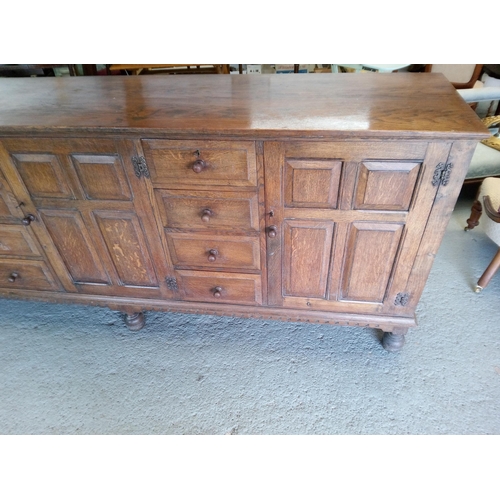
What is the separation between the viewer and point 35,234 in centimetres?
129

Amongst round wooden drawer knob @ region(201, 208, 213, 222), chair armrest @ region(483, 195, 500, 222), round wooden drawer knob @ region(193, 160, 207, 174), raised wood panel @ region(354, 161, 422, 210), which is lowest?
chair armrest @ region(483, 195, 500, 222)

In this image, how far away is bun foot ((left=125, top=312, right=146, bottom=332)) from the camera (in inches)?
58.3

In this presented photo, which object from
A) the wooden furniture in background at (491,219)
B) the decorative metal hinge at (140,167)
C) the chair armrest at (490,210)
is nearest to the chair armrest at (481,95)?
the wooden furniture in background at (491,219)

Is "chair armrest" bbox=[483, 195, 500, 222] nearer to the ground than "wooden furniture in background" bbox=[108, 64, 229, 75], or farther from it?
nearer to the ground

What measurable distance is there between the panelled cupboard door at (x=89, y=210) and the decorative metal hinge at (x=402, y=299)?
0.82 meters

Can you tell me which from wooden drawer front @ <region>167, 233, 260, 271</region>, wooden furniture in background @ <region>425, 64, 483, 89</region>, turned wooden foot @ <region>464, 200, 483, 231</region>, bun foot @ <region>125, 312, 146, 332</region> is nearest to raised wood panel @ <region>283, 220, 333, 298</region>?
wooden drawer front @ <region>167, 233, 260, 271</region>

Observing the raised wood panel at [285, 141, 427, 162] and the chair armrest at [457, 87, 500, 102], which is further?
the chair armrest at [457, 87, 500, 102]

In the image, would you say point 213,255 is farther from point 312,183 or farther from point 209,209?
point 312,183

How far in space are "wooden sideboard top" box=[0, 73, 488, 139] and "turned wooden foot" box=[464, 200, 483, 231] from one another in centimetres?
84

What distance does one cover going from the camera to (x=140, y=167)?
41.8 inches

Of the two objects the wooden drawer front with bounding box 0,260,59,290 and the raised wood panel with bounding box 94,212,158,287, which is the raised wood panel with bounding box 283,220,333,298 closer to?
the raised wood panel with bounding box 94,212,158,287

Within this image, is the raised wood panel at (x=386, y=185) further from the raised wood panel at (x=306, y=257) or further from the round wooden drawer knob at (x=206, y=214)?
the round wooden drawer knob at (x=206, y=214)

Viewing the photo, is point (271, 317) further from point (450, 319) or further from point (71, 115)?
point (71, 115)

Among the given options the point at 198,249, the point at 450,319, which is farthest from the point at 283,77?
the point at 450,319
